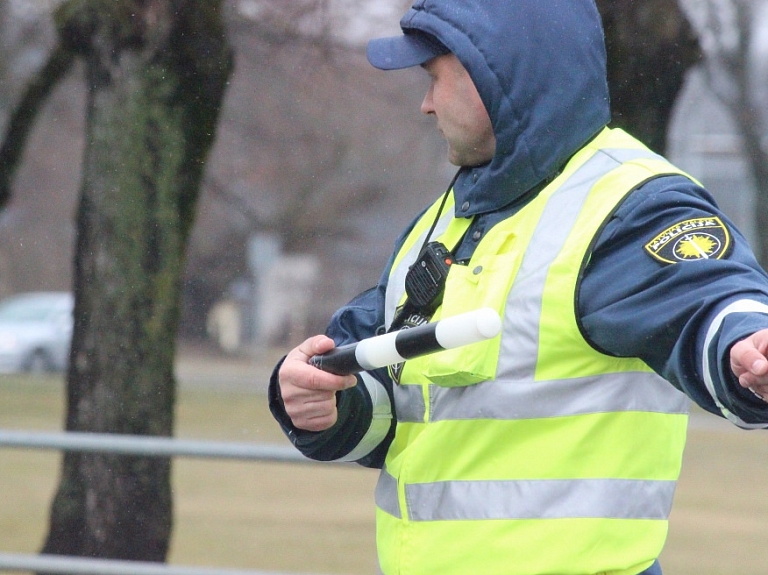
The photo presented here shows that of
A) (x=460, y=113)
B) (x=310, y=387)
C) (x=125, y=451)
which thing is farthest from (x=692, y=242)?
(x=125, y=451)

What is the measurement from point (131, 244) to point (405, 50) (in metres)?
2.69

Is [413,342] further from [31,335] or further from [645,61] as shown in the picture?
[31,335]

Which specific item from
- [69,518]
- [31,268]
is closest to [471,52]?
[69,518]

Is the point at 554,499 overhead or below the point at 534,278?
below

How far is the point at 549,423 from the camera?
157 centimetres

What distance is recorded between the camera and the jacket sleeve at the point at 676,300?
1328 mm

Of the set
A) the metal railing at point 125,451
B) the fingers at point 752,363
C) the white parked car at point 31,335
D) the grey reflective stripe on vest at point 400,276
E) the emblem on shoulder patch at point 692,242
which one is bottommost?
the white parked car at point 31,335

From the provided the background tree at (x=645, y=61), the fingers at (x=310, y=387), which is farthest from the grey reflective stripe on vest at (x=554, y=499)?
the background tree at (x=645, y=61)

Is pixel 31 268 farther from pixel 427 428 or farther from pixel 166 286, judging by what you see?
pixel 427 428

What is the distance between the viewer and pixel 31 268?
8.65 metres

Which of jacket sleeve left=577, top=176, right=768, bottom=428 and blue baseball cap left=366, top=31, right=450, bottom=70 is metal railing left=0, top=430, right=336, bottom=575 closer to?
blue baseball cap left=366, top=31, right=450, bottom=70

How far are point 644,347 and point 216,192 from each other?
3.98 m

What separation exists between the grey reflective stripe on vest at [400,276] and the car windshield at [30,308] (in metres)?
6.27

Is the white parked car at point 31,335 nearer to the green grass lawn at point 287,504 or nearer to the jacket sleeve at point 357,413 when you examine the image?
the green grass lawn at point 287,504
